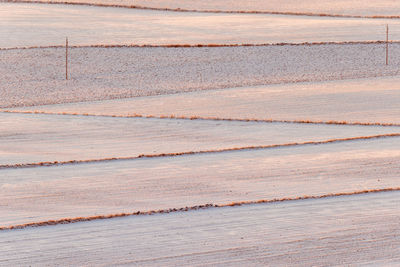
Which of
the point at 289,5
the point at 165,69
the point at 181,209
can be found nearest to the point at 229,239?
the point at 181,209

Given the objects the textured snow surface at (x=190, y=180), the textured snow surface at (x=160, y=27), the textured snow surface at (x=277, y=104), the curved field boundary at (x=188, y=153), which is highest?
the textured snow surface at (x=160, y=27)

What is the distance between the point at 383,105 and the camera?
18.6 meters

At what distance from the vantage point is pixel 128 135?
605 inches

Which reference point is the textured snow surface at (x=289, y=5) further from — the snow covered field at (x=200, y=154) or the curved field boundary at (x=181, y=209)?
the curved field boundary at (x=181, y=209)

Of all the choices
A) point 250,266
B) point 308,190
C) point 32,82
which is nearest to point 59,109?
point 32,82

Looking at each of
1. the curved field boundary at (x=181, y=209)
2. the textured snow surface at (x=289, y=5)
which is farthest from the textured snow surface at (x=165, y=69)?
the curved field boundary at (x=181, y=209)

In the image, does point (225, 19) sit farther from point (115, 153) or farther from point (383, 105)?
point (115, 153)

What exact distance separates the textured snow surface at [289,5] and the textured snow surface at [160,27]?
1.68 meters

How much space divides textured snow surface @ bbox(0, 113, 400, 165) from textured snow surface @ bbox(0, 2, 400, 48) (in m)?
12.2

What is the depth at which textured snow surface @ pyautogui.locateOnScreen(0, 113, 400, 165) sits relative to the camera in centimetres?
1394

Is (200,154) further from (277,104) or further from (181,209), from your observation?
(277,104)

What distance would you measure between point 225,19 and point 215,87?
1212 centimetres

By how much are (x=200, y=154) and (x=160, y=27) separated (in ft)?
59.5

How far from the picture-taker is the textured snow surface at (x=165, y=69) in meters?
21.1
